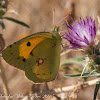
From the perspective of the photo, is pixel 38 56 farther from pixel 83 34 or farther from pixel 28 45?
pixel 83 34

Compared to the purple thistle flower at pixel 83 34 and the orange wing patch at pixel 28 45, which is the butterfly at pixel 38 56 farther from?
the purple thistle flower at pixel 83 34

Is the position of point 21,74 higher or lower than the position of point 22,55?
lower

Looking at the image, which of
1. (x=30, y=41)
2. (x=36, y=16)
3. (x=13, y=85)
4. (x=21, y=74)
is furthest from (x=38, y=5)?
(x=30, y=41)

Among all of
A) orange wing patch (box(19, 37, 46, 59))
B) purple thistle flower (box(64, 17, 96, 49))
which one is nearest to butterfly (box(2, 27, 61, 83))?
orange wing patch (box(19, 37, 46, 59))

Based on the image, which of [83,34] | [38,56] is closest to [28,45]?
[38,56]

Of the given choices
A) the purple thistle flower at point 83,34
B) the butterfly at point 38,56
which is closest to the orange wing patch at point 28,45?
the butterfly at point 38,56

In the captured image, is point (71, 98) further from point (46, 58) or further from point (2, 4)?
point (2, 4)

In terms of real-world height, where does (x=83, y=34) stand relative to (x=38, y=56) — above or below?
above
